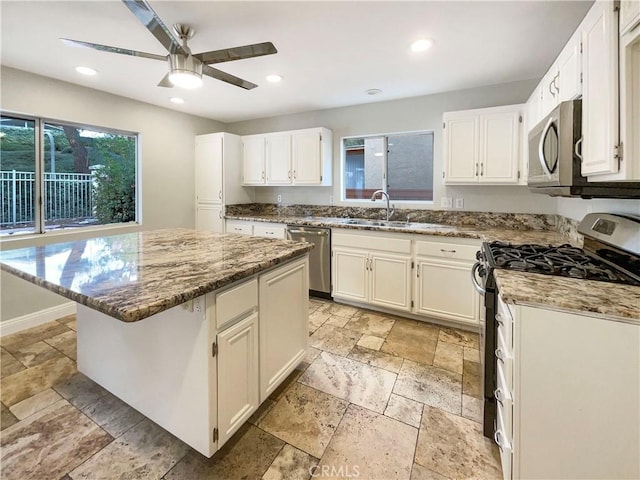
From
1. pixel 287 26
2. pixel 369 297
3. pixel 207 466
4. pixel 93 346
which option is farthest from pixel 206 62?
pixel 369 297

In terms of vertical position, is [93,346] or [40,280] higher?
[40,280]

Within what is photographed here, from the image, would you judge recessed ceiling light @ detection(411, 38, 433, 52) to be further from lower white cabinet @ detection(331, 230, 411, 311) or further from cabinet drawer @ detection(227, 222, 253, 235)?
cabinet drawer @ detection(227, 222, 253, 235)

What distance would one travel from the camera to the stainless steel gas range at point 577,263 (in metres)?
1.36

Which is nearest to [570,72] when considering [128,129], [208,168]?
[208,168]

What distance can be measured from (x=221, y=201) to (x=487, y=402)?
3812mm

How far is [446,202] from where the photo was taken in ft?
11.3

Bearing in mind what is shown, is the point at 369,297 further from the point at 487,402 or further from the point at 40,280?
the point at 40,280

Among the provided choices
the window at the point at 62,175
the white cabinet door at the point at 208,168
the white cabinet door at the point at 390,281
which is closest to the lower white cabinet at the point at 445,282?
the white cabinet door at the point at 390,281

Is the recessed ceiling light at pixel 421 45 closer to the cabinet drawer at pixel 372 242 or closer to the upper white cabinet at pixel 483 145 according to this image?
the upper white cabinet at pixel 483 145

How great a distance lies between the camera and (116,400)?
1894 millimetres

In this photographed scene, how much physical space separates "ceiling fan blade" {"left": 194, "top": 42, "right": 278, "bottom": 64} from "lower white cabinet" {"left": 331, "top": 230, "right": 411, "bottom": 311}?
6.34ft

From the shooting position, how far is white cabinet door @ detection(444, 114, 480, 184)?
2949mm

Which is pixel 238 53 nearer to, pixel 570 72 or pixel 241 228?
pixel 570 72

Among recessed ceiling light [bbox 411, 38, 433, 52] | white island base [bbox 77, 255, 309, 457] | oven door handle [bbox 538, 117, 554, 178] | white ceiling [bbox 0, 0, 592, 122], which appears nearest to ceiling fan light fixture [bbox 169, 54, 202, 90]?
white ceiling [bbox 0, 0, 592, 122]
